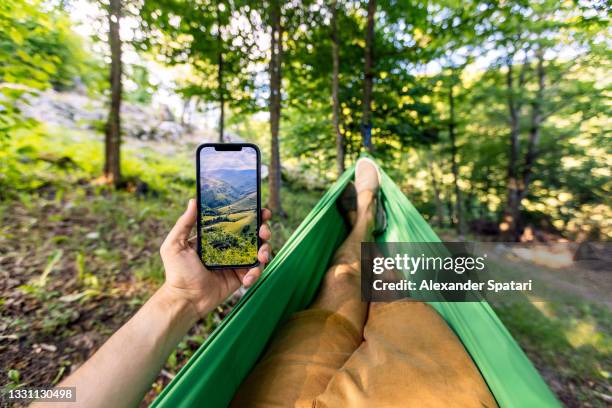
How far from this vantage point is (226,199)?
70 centimetres

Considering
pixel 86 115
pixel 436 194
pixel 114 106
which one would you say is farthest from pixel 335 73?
pixel 86 115

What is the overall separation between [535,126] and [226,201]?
5886mm

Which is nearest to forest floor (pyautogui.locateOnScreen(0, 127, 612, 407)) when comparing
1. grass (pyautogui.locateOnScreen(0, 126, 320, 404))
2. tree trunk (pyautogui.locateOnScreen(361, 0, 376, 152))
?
grass (pyautogui.locateOnScreen(0, 126, 320, 404))

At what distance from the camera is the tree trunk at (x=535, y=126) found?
4.08m

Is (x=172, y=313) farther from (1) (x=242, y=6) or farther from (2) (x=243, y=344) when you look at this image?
(1) (x=242, y=6)

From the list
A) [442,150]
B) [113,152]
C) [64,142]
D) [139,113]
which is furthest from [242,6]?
[139,113]

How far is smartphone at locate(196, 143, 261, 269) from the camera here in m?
0.69

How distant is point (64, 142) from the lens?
390 cm

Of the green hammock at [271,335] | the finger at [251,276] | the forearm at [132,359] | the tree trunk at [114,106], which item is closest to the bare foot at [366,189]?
the green hammock at [271,335]

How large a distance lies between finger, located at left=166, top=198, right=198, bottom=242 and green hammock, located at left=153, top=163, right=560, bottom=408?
0.82 ft

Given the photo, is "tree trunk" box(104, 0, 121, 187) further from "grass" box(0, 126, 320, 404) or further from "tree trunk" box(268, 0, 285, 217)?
"tree trunk" box(268, 0, 285, 217)

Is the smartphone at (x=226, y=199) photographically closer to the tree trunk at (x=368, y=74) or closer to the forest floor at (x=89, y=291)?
the forest floor at (x=89, y=291)

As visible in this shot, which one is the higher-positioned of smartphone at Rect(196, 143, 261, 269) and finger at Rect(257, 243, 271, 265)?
smartphone at Rect(196, 143, 261, 269)

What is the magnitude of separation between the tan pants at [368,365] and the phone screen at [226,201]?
1.00 ft
